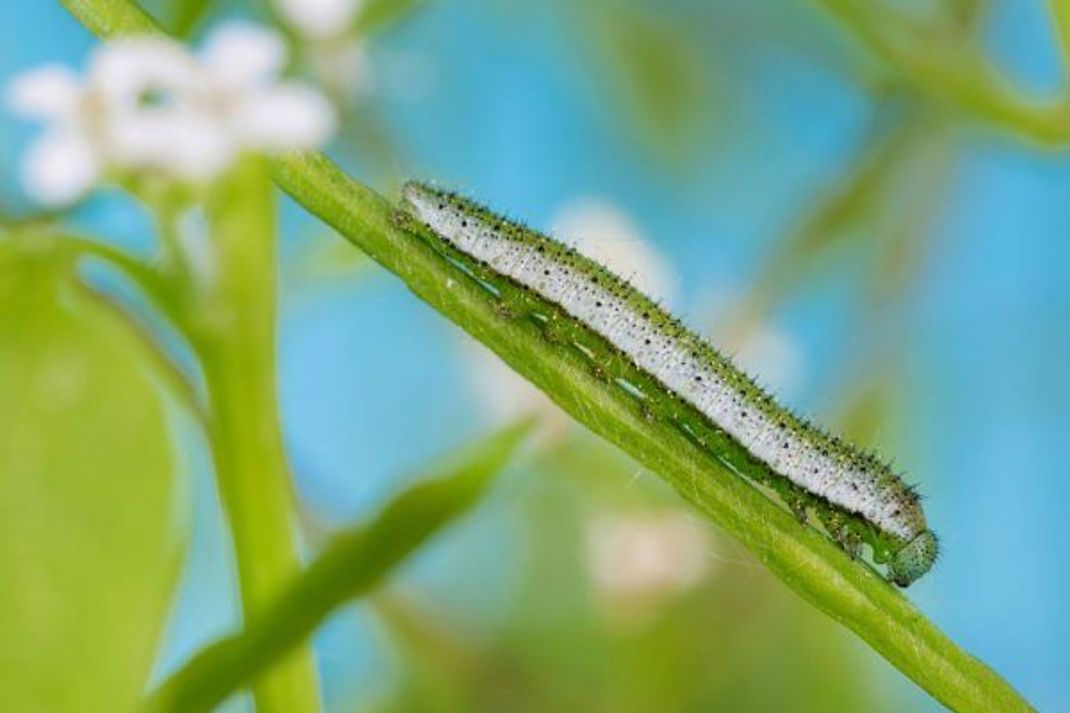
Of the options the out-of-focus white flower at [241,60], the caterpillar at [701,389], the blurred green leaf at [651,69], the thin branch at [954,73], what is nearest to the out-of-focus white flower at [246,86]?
the out-of-focus white flower at [241,60]

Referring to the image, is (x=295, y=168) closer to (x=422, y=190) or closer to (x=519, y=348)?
(x=519, y=348)

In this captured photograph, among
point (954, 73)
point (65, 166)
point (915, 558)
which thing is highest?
point (954, 73)

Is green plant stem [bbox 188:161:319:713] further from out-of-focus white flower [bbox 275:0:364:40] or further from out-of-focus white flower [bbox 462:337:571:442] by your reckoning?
out-of-focus white flower [bbox 462:337:571:442]

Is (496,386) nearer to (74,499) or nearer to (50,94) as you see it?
(50,94)

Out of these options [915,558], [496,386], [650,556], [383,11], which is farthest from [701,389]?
[496,386]

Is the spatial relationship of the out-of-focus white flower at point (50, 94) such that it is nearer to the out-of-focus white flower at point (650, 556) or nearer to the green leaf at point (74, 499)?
the green leaf at point (74, 499)

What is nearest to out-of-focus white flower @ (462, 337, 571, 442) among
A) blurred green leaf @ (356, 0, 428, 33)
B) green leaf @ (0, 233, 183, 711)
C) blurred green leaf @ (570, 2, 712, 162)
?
blurred green leaf @ (570, 2, 712, 162)
